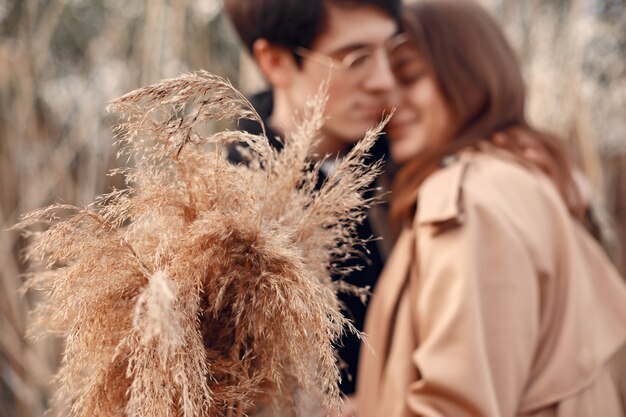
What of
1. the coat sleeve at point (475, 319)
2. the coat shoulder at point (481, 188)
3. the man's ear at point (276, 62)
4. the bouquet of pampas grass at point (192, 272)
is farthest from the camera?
the man's ear at point (276, 62)

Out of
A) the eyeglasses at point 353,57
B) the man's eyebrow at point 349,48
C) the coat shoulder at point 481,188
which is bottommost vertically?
the coat shoulder at point 481,188

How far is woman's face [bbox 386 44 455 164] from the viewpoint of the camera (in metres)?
1.31

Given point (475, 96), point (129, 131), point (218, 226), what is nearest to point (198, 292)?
point (218, 226)

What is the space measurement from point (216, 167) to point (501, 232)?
573mm

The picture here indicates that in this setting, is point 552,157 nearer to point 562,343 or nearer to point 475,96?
point 475,96

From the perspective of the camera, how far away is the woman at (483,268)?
0.91 meters

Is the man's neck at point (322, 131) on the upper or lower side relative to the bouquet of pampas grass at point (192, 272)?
lower

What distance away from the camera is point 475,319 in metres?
0.90

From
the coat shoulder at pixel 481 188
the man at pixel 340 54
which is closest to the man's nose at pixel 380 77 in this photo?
the man at pixel 340 54

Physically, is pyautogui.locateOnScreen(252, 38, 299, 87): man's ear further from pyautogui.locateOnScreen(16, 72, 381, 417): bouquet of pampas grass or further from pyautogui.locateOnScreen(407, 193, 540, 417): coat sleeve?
pyautogui.locateOnScreen(16, 72, 381, 417): bouquet of pampas grass

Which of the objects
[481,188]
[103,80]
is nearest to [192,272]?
[481,188]

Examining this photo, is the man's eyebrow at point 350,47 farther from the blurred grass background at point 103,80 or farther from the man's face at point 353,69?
the blurred grass background at point 103,80

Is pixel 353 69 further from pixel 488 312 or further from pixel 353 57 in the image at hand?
pixel 488 312

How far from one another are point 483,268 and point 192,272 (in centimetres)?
57
